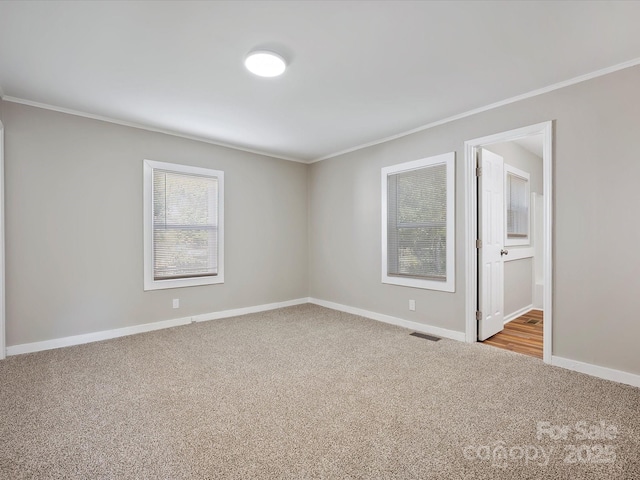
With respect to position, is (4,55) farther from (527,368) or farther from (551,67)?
(527,368)

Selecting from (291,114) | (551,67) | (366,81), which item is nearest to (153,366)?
(291,114)

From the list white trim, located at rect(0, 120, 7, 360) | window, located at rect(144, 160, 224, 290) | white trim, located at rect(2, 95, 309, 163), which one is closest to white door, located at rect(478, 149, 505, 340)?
white trim, located at rect(2, 95, 309, 163)

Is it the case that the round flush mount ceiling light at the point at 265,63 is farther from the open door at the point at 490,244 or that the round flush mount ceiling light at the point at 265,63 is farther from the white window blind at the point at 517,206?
the white window blind at the point at 517,206

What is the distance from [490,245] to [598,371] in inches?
60.0

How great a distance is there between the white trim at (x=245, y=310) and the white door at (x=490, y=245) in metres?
2.91

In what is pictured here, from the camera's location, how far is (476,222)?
3631 mm

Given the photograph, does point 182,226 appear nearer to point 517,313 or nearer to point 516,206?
point 516,206

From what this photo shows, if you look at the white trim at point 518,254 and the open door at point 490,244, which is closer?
the open door at point 490,244

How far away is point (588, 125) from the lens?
2.73 metres

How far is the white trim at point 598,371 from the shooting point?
99.2 inches

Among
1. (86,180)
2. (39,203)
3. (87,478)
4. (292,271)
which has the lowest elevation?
(87,478)

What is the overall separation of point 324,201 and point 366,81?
273cm

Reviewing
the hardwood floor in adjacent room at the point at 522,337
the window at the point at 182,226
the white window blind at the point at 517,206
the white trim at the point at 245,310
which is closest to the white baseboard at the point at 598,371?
the hardwood floor in adjacent room at the point at 522,337

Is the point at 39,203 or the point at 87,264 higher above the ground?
the point at 39,203
